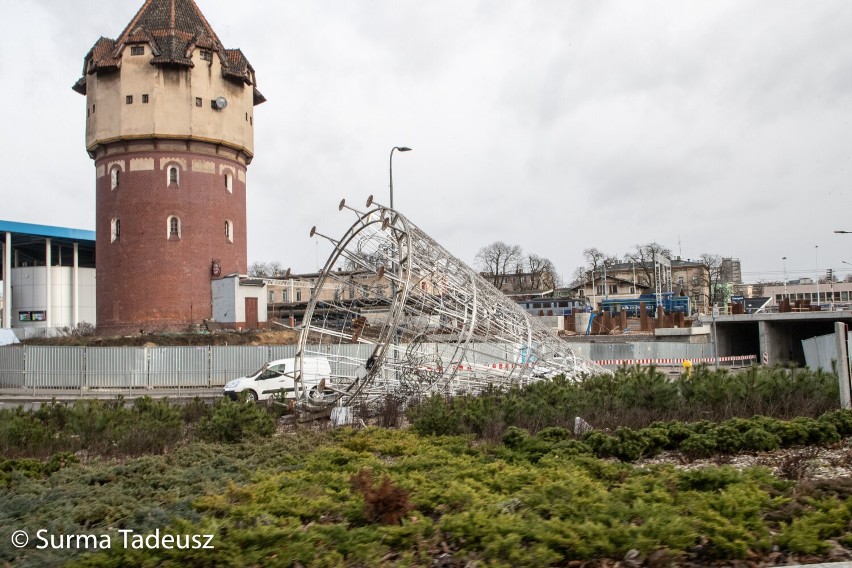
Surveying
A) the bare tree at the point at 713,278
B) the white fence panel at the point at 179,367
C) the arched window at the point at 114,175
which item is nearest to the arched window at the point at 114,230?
the arched window at the point at 114,175

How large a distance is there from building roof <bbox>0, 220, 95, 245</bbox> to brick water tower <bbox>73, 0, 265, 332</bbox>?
1329 centimetres

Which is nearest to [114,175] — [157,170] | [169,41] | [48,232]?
[157,170]

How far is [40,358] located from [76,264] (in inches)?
1319

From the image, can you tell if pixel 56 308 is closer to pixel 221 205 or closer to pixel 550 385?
pixel 221 205

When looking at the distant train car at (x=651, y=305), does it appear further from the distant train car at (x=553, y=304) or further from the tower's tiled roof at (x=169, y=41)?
the tower's tiled roof at (x=169, y=41)

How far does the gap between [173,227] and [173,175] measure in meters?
3.61

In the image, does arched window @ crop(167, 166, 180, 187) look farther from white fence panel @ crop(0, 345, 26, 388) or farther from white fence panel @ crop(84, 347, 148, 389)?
white fence panel @ crop(84, 347, 148, 389)

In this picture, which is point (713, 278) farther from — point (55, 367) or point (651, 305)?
point (55, 367)

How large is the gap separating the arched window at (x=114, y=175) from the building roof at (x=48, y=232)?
51.1 ft

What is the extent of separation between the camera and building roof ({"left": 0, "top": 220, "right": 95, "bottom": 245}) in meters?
58.9

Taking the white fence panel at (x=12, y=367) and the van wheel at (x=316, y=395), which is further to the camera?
the white fence panel at (x=12, y=367)

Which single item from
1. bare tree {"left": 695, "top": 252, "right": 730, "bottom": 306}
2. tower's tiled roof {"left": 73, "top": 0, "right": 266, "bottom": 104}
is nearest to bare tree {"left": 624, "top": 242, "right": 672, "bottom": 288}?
bare tree {"left": 695, "top": 252, "right": 730, "bottom": 306}

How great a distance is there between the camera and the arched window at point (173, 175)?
4869 centimetres

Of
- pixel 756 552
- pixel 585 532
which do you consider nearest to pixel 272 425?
pixel 585 532
